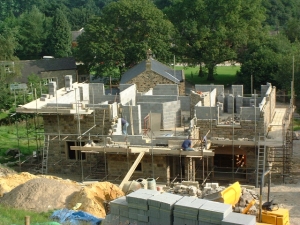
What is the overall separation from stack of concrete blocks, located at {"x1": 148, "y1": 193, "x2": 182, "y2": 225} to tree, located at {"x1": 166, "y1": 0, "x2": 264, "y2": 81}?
3529 centimetres

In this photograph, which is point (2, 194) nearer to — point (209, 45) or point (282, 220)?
point (282, 220)

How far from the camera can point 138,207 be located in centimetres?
1587

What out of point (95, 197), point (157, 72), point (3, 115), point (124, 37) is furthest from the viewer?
point (124, 37)

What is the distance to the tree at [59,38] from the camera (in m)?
65.9

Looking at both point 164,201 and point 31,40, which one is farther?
point 31,40

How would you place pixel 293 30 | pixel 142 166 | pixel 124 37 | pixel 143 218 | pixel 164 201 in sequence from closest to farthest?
1. pixel 164 201
2. pixel 143 218
3. pixel 142 166
4. pixel 124 37
5. pixel 293 30

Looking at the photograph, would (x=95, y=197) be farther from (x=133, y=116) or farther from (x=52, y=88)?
(x=52, y=88)

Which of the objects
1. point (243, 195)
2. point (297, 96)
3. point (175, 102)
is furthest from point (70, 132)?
point (297, 96)

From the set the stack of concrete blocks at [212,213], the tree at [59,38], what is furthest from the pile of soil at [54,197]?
the tree at [59,38]

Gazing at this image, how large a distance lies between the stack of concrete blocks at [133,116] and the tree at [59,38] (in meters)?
41.0

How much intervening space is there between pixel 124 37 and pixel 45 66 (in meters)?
10.00

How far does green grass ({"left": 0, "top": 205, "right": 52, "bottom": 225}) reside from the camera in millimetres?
15281

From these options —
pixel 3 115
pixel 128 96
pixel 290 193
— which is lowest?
pixel 290 193

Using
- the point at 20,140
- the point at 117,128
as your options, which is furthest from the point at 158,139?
the point at 20,140
